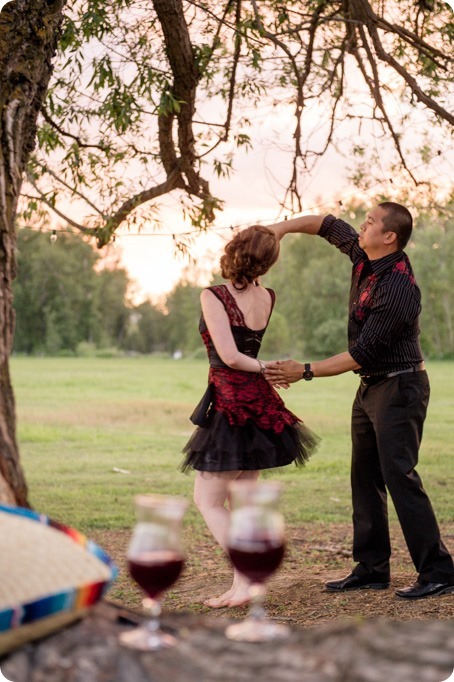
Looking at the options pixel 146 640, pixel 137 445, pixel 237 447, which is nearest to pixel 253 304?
pixel 237 447

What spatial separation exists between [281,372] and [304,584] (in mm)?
1650

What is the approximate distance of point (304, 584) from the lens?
217 inches

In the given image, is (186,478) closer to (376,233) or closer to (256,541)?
(376,233)

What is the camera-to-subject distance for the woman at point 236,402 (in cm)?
448

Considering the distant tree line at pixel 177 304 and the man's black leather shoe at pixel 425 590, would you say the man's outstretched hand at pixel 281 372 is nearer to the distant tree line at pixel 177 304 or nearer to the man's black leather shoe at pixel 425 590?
the man's black leather shoe at pixel 425 590

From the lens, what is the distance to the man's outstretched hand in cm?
458

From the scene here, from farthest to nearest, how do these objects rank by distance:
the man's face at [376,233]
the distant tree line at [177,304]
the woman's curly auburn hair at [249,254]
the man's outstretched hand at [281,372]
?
the distant tree line at [177,304] → the man's face at [376,233] → the man's outstretched hand at [281,372] → the woman's curly auburn hair at [249,254]

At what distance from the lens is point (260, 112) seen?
8484 millimetres

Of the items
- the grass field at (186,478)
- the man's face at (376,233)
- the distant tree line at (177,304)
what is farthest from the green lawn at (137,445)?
the distant tree line at (177,304)

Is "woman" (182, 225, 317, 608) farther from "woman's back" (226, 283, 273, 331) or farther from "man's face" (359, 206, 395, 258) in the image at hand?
"man's face" (359, 206, 395, 258)

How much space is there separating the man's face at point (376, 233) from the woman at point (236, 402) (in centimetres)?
59

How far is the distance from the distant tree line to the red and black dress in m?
27.7

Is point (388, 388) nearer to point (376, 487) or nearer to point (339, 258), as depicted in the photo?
point (376, 487)

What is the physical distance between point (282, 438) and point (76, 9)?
12.9 feet
